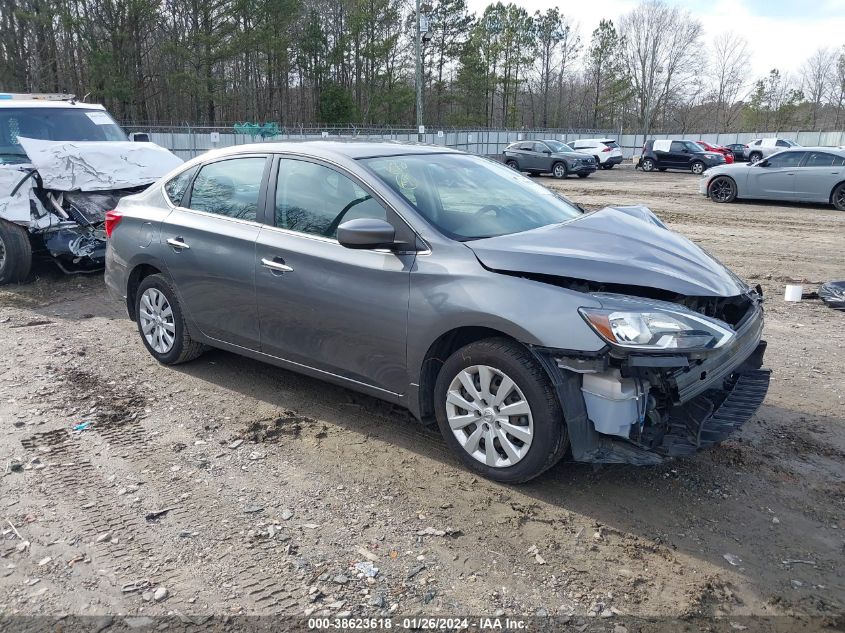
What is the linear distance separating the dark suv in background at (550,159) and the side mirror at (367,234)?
2567 cm

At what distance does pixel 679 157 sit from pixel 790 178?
16.1 metres

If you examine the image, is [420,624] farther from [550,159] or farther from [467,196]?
[550,159]

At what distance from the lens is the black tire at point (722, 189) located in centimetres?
1822

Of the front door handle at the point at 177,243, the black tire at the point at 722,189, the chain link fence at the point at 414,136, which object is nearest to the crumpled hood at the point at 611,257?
the front door handle at the point at 177,243

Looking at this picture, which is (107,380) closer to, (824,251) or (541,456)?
(541,456)

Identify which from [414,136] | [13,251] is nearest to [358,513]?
[13,251]

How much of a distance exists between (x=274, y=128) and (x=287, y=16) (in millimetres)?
15489

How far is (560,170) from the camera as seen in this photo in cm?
2830

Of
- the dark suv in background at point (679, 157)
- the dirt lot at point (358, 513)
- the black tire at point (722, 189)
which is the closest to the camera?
the dirt lot at point (358, 513)

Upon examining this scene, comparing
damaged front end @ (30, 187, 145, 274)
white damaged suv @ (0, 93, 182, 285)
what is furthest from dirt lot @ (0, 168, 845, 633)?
white damaged suv @ (0, 93, 182, 285)

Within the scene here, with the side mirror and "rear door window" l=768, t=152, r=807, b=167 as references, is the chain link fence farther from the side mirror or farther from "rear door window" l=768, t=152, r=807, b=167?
"rear door window" l=768, t=152, r=807, b=167

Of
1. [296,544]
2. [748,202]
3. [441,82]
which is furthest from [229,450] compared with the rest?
[441,82]

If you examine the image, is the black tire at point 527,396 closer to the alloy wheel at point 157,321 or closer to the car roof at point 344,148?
the car roof at point 344,148

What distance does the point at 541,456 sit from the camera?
3.46 m
